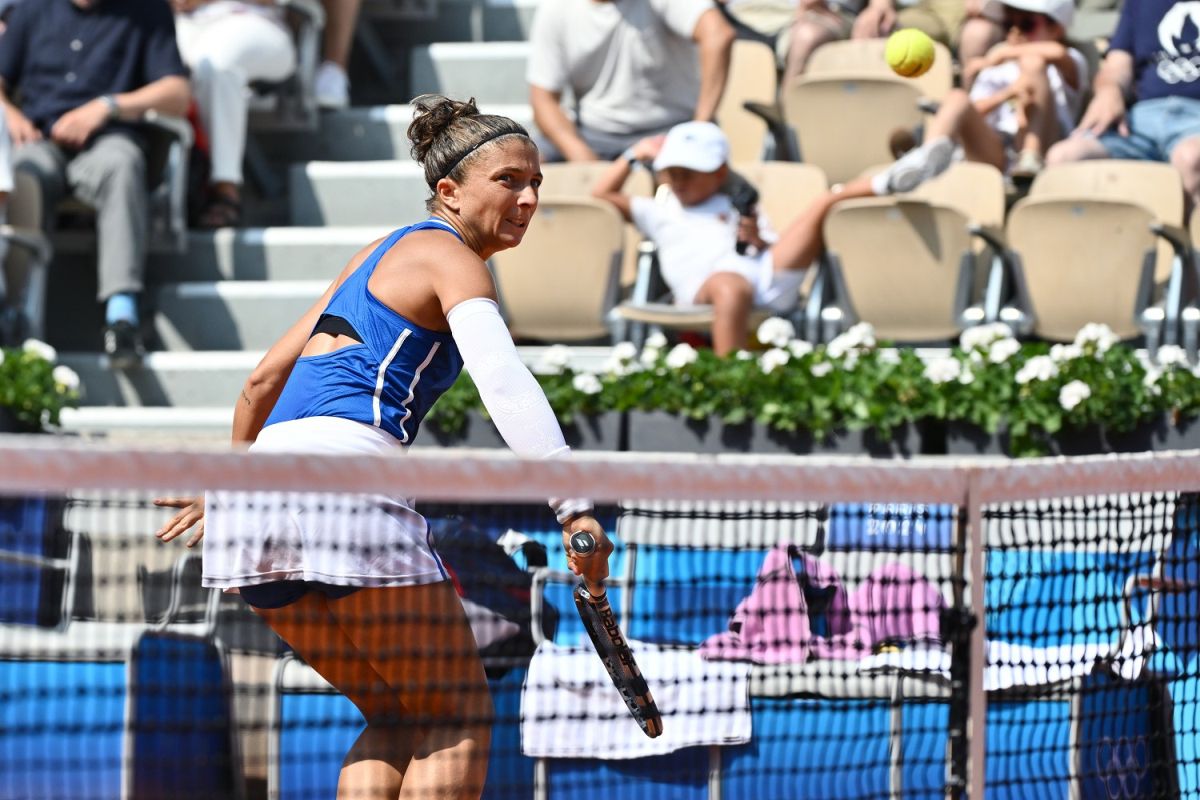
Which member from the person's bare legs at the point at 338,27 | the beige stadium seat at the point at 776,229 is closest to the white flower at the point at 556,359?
the beige stadium seat at the point at 776,229

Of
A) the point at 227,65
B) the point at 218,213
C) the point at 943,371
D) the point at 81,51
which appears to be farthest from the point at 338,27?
the point at 943,371

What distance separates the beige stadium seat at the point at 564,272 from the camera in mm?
7422

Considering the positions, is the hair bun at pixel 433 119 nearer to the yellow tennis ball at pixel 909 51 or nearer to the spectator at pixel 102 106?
the yellow tennis ball at pixel 909 51

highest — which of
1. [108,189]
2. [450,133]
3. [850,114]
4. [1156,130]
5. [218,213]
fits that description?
[850,114]

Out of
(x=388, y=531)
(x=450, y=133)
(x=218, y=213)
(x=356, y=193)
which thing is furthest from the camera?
(x=356, y=193)

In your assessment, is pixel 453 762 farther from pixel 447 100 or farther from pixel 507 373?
pixel 447 100

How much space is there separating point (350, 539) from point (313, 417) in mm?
246

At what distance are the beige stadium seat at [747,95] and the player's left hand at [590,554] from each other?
19.4 ft

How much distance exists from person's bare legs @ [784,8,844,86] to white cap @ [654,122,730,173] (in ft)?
5.65

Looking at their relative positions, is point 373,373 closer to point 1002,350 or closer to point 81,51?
point 1002,350

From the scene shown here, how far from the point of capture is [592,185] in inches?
313

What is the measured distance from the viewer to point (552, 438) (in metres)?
3.10

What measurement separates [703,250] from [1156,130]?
2325 mm

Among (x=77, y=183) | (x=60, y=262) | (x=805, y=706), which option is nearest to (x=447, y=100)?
(x=805, y=706)
